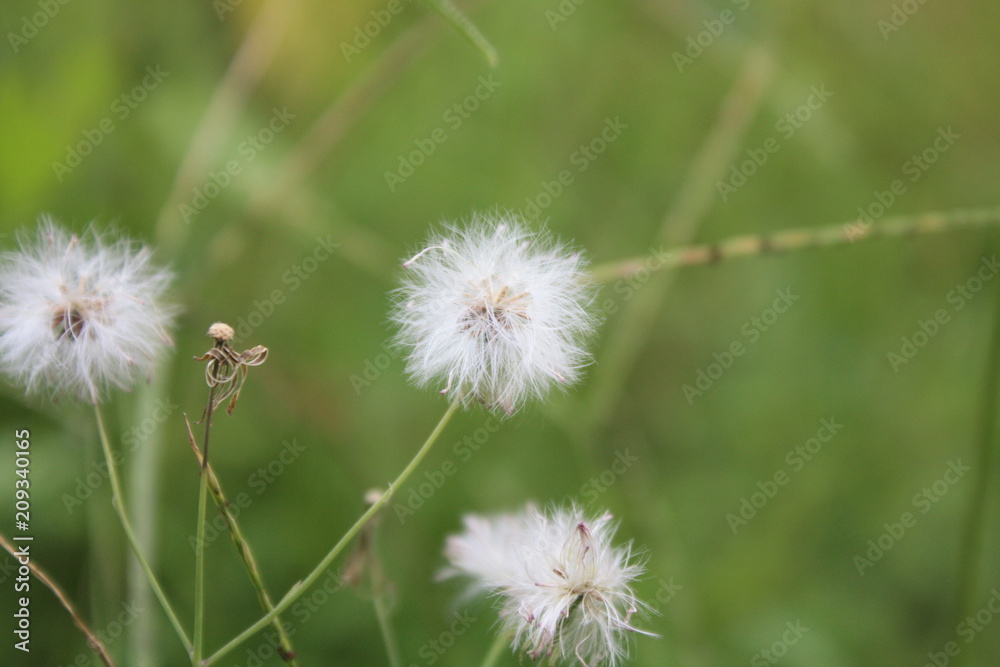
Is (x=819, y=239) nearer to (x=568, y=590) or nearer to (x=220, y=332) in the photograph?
(x=568, y=590)

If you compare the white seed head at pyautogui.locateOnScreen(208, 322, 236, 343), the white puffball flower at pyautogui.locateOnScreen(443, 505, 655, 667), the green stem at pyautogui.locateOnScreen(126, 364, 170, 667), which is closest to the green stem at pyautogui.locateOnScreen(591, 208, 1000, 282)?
the white puffball flower at pyautogui.locateOnScreen(443, 505, 655, 667)

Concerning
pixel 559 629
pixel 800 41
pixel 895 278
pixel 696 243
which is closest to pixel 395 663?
pixel 559 629

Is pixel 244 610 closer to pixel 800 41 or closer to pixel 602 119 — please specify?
pixel 602 119

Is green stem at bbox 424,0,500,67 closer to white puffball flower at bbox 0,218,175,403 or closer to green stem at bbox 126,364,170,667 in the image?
white puffball flower at bbox 0,218,175,403

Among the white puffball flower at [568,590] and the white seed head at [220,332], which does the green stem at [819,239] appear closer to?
the white puffball flower at [568,590]

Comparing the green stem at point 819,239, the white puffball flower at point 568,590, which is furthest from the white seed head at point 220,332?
the green stem at point 819,239

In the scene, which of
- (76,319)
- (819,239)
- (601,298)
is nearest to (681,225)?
(601,298)

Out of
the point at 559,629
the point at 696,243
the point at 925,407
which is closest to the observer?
the point at 559,629
